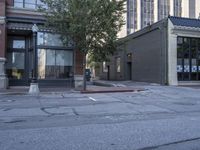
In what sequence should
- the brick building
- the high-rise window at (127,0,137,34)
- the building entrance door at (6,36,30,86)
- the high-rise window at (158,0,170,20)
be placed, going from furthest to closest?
the high-rise window at (158,0,170,20) → the high-rise window at (127,0,137,34) → the building entrance door at (6,36,30,86) → the brick building

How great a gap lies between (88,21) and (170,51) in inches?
471

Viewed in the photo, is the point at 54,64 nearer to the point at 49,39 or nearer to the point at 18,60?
the point at 49,39

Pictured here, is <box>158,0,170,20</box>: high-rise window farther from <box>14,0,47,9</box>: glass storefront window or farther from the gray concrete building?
<box>14,0,47,9</box>: glass storefront window

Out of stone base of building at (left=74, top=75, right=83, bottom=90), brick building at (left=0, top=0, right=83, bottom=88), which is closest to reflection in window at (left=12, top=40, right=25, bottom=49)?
brick building at (left=0, top=0, right=83, bottom=88)

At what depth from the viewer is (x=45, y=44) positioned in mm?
26547

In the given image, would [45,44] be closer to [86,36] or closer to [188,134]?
[86,36]

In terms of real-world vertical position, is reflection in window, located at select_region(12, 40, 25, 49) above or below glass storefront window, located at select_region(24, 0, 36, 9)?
below

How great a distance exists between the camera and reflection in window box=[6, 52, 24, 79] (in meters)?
27.2

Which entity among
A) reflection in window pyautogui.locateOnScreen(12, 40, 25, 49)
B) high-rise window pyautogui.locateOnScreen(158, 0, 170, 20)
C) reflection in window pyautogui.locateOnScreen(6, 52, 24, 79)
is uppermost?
high-rise window pyautogui.locateOnScreen(158, 0, 170, 20)

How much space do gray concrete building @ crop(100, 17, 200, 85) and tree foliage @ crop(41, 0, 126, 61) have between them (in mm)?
6527

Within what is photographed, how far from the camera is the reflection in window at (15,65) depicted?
2722cm

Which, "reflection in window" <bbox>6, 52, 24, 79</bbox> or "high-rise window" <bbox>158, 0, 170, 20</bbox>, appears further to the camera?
"high-rise window" <bbox>158, 0, 170, 20</bbox>

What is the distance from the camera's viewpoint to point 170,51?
32062 mm

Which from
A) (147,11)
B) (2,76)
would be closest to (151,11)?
(147,11)
